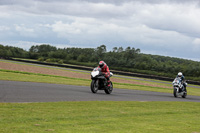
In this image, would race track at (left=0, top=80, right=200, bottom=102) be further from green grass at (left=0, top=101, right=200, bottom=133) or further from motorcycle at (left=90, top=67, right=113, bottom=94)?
green grass at (left=0, top=101, right=200, bottom=133)

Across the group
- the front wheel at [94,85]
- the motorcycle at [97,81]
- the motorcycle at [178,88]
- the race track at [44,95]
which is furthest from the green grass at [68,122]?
the motorcycle at [178,88]

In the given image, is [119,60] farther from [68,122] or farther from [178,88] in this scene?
[68,122]

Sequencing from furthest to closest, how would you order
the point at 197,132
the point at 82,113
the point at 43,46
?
the point at 43,46 < the point at 82,113 < the point at 197,132

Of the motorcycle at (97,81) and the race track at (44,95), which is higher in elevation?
the motorcycle at (97,81)

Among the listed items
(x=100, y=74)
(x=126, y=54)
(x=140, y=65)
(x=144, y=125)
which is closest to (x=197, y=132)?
(x=144, y=125)

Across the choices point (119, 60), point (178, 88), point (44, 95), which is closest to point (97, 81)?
point (44, 95)

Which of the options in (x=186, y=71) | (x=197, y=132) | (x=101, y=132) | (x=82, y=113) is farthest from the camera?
(x=186, y=71)

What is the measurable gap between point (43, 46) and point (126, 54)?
58.4 meters

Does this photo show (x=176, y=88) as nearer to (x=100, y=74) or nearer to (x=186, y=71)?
(x=100, y=74)

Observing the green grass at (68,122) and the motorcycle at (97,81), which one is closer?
the green grass at (68,122)

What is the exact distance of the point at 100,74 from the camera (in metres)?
17.7

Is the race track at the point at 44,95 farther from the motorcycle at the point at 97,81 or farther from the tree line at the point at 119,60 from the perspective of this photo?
the tree line at the point at 119,60

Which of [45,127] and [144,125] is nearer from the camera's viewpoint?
[45,127]

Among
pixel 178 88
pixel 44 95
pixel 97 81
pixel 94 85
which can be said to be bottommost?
pixel 44 95
